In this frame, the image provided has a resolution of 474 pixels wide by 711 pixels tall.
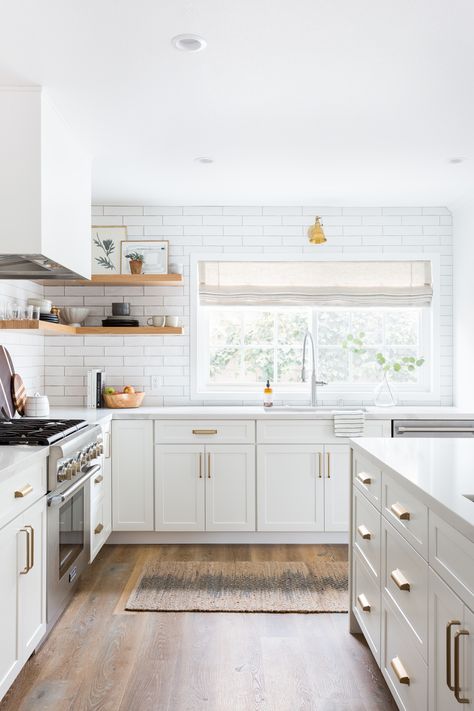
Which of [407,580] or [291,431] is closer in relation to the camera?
[407,580]

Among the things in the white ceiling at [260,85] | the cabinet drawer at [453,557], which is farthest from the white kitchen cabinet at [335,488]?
the cabinet drawer at [453,557]

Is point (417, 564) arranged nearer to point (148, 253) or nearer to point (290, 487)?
point (290, 487)

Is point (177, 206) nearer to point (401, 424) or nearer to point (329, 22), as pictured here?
point (401, 424)

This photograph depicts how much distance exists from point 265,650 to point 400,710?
841mm

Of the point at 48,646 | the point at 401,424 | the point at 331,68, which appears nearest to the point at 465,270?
the point at 401,424

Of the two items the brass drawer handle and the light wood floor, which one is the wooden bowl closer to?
the light wood floor

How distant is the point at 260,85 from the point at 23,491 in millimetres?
2040

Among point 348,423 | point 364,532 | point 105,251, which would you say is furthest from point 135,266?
point 364,532

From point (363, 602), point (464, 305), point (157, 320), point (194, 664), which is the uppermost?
point (464, 305)

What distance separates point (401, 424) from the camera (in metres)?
4.23

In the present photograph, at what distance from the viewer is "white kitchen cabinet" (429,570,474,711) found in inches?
55.6

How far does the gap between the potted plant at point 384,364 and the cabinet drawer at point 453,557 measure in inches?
120

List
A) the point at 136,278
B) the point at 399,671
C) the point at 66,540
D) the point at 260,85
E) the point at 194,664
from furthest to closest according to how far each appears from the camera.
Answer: the point at 136,278 < the point at 66,540 < the point at 260,85 < the point at 194,664 < the point at 399,671

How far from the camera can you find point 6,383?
Result: 3.83m
